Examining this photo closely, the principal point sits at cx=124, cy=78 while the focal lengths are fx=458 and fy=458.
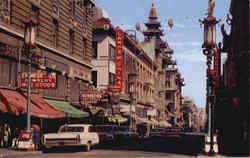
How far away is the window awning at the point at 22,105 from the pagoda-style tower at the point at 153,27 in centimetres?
9193

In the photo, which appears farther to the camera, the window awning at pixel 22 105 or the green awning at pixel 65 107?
the green awning at pixel 65 107

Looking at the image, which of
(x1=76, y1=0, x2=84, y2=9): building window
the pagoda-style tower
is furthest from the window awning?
the pagoda-style tower

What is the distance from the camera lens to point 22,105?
1092 inches

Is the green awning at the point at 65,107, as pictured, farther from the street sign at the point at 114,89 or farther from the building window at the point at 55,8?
the street sign at the point at 114,89

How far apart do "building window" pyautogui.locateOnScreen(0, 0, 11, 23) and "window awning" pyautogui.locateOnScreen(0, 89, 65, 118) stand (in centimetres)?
441

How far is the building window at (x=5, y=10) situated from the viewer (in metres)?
27.6

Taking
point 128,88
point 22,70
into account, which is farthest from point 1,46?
point 128,88

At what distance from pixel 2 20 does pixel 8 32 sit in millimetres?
926

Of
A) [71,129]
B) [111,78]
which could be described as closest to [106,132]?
[71,129]

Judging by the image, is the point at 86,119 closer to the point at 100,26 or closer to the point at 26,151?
the point at 100,26

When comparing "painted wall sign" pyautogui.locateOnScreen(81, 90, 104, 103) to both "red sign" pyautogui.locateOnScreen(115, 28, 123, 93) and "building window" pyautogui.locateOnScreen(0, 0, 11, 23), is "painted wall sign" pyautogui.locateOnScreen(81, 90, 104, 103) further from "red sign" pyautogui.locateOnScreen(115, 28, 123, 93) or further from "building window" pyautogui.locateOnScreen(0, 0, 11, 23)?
"building window" pyautogui.locateOnScreen(0, 0, 11, 23)

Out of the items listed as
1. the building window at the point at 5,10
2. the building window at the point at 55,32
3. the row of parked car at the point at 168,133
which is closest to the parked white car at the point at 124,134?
the row of parked car at the point at 168,133

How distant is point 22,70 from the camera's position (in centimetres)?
3083

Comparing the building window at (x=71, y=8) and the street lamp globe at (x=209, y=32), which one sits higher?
the building window at (x=71, y=8)
